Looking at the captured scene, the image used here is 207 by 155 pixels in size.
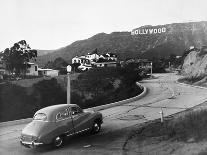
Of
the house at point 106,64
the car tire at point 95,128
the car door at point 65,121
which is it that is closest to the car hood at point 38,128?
the car door at point 65,121

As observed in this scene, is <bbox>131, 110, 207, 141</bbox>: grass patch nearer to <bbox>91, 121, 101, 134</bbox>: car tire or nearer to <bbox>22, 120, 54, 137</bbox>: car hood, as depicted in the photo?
<bbox>91, 121, 101, 134</bbox>: car tire

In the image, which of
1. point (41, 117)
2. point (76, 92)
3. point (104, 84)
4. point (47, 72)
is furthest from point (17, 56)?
point (41, 117)

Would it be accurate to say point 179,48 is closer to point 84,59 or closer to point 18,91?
point 84,59

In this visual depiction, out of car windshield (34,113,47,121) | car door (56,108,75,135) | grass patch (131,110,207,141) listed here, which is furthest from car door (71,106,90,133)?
grass patch (131,110,207,141)

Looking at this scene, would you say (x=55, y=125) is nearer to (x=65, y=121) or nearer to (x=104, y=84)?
(x=65, y=121)

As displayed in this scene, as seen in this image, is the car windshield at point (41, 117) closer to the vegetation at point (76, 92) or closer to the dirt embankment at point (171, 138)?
the dirt embankment at point (171, 138)

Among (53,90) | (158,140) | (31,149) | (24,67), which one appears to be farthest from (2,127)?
(24,67)

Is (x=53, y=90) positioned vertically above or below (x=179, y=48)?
below
